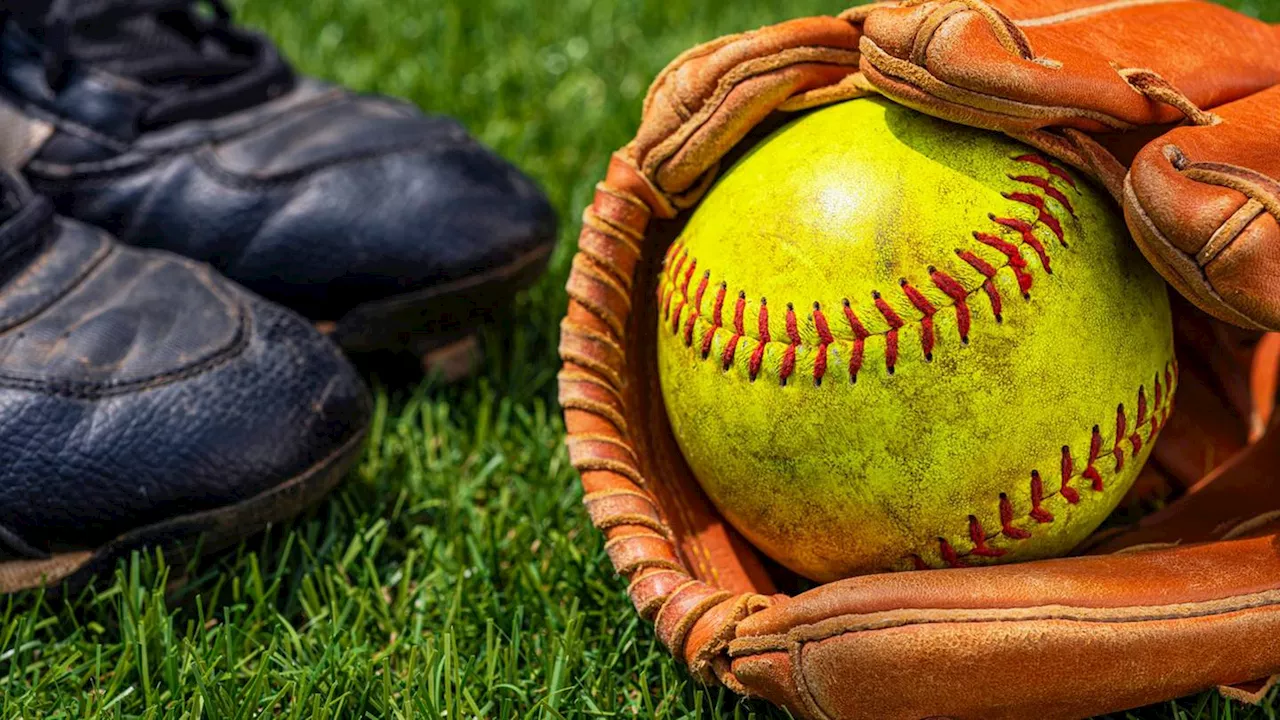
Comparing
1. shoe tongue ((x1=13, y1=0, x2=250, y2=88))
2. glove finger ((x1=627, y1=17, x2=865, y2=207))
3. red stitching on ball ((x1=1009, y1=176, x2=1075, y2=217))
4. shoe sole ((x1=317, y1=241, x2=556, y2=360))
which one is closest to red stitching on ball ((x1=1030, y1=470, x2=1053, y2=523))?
red stitching on ball ((x1=1009, y1=176, x2=1075, y2=217))

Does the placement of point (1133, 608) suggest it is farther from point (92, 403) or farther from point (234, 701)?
point (92, 403)

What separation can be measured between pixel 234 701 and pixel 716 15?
2908mm

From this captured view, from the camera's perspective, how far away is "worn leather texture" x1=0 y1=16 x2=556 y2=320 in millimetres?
2367

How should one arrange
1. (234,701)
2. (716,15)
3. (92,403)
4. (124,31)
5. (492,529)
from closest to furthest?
1. (234,701)
2. (92,403)
3. (492,529)
4. (124,31)
5. (716,15)

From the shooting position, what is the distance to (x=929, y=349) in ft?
4.83

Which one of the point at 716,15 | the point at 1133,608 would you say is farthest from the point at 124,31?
the point at 1133,608

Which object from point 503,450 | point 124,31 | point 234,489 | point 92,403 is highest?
point 124,31

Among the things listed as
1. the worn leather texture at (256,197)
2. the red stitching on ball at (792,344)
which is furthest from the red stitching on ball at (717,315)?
the worn leather texture at (256,197)

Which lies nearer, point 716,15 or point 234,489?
point 234,489

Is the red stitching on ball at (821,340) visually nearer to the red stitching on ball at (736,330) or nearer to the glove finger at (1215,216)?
the red stitching on ball at (736,330)

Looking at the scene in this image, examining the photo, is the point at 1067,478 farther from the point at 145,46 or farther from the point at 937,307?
the point at 145,46

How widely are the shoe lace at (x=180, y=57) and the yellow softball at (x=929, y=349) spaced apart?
A: 1.33 metres

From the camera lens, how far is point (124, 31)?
105 inches

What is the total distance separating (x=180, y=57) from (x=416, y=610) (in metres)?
1.32
